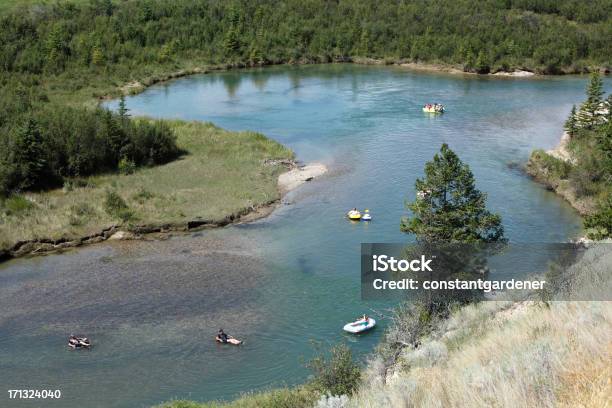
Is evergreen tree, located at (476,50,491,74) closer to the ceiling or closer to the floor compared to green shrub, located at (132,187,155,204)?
closer to the ceiling

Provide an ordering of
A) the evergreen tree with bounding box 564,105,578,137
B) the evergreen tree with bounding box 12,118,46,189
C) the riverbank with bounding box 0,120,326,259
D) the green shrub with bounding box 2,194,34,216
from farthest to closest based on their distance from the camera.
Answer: the evergreen tree with bounding box 564,105,578,137, the evergreen tree with bounding box 12,118,46,189, the green shrub with bounding box 2,194,34,216, the riverbank with bounding box 0,120,326,259

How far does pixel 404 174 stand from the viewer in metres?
57.9

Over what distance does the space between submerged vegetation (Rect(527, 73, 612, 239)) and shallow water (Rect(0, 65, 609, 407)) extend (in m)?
1.67

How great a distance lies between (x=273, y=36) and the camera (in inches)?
4705

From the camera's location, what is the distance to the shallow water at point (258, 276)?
31891 mm

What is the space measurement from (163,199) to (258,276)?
544 inches

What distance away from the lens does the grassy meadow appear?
4741 cm

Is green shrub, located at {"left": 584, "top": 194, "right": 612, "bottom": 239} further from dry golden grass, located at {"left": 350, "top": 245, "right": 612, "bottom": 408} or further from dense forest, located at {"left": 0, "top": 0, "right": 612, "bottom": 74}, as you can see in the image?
dense forest, located at {"left": 0, "top": 0, "right": 612, "bottom": 74}

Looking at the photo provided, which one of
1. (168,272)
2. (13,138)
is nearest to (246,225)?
(168,272)

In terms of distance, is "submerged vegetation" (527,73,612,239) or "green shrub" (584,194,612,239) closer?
"green shrub" (584,194,612,239)

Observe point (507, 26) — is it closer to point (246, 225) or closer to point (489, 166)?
point (489, 166)

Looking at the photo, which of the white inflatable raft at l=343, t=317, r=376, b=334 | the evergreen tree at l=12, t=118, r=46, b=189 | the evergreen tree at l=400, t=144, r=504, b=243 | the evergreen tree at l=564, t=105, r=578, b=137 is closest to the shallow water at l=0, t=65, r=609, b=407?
the white inflatable raft at l=343, t=317, r=376, b=334

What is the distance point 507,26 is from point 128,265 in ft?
310

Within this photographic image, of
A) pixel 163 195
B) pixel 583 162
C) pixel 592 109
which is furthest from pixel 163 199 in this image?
pixel 592 109
